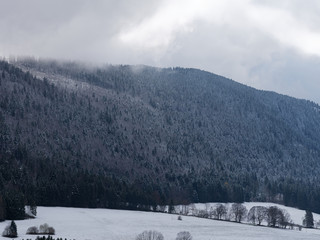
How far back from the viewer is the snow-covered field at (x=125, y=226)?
4963 inches

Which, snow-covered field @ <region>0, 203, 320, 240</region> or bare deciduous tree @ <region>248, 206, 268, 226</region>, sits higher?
bare deciduous tree @ <region>248, 206, 268, 226</region>

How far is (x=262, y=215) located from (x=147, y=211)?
38.5 m

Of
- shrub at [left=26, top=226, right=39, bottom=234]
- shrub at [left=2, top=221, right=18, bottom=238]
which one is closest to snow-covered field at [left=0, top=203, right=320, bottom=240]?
shrub at [left=2, top=221, right=18, bottom=238]

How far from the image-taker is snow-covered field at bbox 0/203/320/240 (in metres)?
126

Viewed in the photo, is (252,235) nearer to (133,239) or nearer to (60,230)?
(133,239)

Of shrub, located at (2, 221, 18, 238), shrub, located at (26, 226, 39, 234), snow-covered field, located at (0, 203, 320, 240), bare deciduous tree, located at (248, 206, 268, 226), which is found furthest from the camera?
bare deciduous tree, located at (248, 206, 268, 226)

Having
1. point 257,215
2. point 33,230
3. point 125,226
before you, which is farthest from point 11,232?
point 257,215

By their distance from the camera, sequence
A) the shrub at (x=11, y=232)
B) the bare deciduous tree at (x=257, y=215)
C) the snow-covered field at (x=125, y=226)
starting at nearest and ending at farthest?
the shrub at (x=11, y=232)
the snow-covered field at (x=125, y=226)
the bare deciduous tree at (x=257, y=215)

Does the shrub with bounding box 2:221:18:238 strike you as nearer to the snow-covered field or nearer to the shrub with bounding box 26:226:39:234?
the snow-covered field

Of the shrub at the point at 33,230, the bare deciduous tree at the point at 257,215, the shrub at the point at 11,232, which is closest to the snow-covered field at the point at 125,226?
the shrub at the point at 11,232

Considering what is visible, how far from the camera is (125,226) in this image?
473 ft

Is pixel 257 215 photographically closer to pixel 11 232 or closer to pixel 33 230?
pixel 33 230

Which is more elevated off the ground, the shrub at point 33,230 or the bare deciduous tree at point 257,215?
the bare deciduous tree at point 257,215

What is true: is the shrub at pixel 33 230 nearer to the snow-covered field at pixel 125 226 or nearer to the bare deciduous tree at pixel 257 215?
the snow-covered field at pixel 125 226
